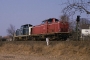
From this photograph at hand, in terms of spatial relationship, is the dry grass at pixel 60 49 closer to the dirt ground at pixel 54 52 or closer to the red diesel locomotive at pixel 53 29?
the dirt ground at pixel 54 52

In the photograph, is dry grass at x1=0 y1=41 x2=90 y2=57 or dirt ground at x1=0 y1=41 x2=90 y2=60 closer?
dirt ground at x1=0 y1=41 x2=90 y2=60

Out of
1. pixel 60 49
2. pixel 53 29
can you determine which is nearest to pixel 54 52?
pixel 60 49

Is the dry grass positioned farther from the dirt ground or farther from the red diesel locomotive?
the red diesel locomotive

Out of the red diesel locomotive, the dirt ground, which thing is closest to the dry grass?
the dirt ground

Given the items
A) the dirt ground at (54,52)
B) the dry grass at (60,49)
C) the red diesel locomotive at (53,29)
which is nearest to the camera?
the dirt ground at (54,52)

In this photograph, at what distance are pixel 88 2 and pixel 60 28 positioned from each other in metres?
12.2

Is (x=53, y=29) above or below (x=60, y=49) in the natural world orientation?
above

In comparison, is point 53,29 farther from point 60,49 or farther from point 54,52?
point 54,52

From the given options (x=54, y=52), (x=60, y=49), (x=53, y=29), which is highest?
(x=53, y=29)

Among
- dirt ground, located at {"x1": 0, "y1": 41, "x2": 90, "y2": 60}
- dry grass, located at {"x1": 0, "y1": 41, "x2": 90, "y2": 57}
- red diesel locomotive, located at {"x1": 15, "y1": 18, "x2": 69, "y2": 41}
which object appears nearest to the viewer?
dirt ground, located at {"x1": 0, "y1": 41, "x2": 90, "y2": 60}

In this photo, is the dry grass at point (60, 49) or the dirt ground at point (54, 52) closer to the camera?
the dirt ground at point (54, 52)

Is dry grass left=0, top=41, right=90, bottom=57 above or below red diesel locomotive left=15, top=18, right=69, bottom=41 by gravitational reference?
below

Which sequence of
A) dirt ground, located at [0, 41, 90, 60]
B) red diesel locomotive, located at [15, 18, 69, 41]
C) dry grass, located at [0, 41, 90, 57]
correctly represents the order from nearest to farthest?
dirt ground, located at [0, 41, 90, 60]
dry grass, located at [0, 41, 90, 57]
red diesel locomotive, located at [15, 18, 69, 41]

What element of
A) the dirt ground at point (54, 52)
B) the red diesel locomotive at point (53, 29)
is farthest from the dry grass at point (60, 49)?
the red diesel locomotive at point (53, 29)
